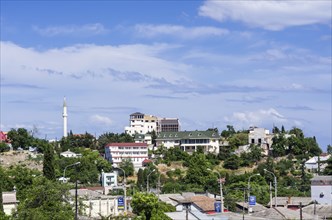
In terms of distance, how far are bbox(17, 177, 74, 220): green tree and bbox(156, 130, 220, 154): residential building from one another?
81217 mm

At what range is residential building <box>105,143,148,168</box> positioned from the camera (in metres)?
128

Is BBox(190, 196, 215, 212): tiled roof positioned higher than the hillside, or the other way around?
the hillside

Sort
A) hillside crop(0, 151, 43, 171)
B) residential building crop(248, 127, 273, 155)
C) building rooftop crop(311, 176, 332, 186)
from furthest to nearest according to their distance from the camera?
residential building crop(248, 127, 273, 155), hillside crop(0, 151, 43, 171), building rooftop crop(311, 176, 332, 186)

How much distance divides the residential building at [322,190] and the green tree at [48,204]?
32.7 metres

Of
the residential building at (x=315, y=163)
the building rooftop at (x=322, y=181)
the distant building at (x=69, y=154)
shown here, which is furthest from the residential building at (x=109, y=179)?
the building rooftop at (x=322, y=181)

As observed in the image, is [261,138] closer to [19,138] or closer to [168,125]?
[168,125]

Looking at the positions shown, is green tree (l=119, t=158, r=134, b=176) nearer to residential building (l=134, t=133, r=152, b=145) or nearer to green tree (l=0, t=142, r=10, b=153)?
green tree (l=0, t=142, r=10, b=153)

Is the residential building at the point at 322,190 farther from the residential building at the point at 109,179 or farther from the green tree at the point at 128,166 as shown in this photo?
the green tree at the point at 128,166

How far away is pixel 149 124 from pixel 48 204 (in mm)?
111183

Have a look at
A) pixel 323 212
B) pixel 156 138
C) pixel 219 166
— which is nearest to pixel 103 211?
pixel 323 212

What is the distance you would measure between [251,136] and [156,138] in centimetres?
1961

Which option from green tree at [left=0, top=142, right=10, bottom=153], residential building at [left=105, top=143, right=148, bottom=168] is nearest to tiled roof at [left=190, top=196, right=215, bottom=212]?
residential building at [left=105, top=143, right=148, bottom=168]

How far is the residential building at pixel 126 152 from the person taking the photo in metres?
128

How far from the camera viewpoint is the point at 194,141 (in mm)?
137375
